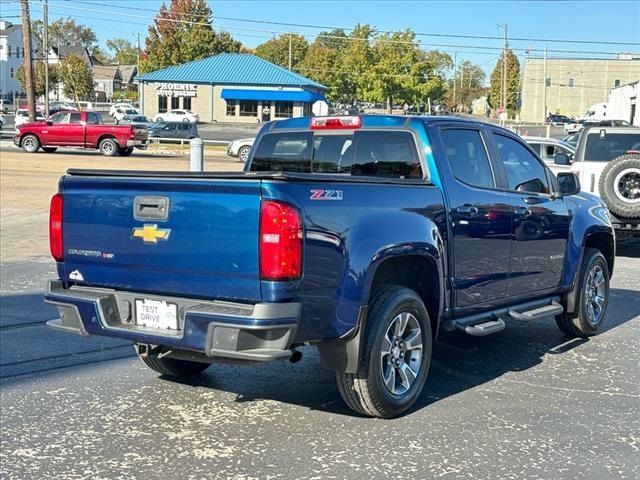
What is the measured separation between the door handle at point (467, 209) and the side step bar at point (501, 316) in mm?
784

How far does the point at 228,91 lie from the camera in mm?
74812

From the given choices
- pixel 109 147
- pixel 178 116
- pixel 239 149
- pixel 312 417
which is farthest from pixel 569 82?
pixel 312 417

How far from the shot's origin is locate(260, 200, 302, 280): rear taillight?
4316 mm

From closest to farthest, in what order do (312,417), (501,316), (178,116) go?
(312,417)
(501,316)
(178,116)

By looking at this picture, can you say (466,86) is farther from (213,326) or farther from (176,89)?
(213,326)

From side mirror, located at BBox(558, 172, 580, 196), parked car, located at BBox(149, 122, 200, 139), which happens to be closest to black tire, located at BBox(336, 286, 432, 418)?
side mirror, located at BBox(558, 172, 580, 196)

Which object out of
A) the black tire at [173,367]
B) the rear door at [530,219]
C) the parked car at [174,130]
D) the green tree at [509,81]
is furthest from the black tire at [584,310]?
the green tree at [509,81]

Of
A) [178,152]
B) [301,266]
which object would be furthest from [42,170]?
[301,266]

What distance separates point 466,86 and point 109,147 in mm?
105560

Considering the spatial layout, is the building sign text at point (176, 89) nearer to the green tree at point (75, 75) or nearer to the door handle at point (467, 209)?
the green tree at point (75, 75)

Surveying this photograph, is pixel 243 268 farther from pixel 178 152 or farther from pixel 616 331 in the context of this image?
pixel 178 152

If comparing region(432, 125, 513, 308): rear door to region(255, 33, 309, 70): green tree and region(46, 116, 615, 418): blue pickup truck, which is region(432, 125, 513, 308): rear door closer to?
region(46, 116, 615, 418): blue pickup truck

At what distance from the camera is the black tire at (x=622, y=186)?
1105cm

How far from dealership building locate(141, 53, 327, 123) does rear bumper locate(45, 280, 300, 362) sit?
226ft
